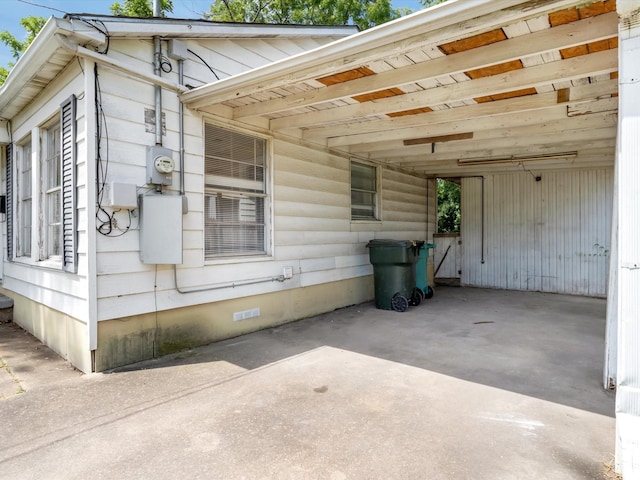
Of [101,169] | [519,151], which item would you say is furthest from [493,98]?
[101,169]

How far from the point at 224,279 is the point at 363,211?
10.7 feet

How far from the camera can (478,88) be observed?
3494 mm

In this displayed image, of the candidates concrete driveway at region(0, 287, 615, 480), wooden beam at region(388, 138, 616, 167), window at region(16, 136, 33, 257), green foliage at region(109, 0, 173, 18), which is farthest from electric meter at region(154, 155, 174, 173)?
green foliage at region(109, 0, 173, 18)

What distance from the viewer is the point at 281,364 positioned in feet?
11.8

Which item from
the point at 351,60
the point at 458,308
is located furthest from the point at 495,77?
the point at 458,308

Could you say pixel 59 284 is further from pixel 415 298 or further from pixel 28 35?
pixel 28 35

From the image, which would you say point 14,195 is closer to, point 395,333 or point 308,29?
point 308,29

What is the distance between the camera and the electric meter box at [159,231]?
3.54m

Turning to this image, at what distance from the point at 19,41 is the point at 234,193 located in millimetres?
12513

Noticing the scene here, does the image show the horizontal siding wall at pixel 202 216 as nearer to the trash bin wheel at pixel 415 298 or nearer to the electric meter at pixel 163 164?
the electric meter at pixel 163 164

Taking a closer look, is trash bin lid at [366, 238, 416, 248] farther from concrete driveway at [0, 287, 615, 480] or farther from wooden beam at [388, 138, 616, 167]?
concrete driveway at [0, 287, 615, 480]

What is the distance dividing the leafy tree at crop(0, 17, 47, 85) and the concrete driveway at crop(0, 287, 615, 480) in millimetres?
10848

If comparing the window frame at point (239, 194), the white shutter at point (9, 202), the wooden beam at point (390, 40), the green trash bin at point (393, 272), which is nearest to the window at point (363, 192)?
the green trash bin at point (393, 272)

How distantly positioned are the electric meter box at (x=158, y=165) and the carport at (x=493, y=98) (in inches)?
26.4
